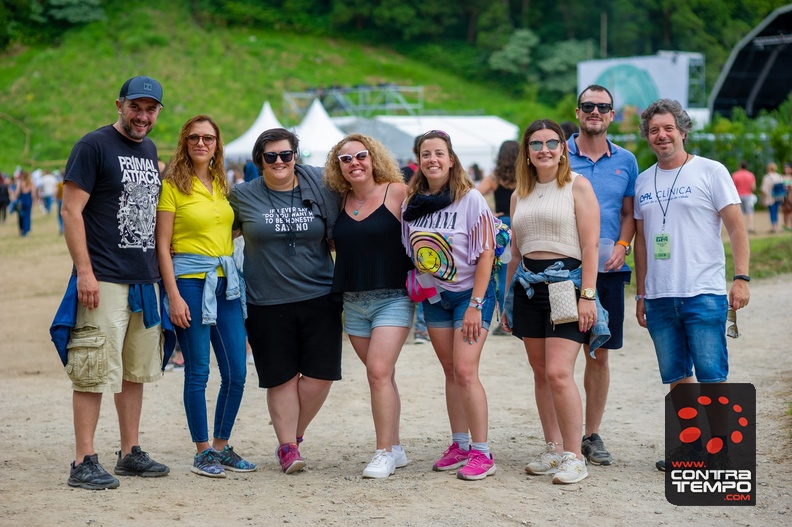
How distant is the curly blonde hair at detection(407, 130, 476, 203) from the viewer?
206 inches

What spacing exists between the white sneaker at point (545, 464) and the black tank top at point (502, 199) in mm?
4103

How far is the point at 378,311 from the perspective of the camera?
17.5ft

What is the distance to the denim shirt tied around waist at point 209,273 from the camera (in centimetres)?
518

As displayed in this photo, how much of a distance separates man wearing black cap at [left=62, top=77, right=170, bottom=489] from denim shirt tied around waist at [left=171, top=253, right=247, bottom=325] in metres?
0.15

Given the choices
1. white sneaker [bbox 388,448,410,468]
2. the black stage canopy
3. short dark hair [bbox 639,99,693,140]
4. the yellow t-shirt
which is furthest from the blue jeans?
the black stage canopy

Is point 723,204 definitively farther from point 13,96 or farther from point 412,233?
point 13,96

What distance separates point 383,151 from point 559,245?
1.20 meters

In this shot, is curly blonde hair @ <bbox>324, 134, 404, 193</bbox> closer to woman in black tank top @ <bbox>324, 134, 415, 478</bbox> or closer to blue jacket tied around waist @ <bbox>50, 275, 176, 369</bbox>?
woman in black tank top @ <bbox>324, 134, 415, 478</bbox>

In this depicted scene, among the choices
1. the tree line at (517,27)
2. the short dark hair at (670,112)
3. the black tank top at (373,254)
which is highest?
the tree line at (517,27)

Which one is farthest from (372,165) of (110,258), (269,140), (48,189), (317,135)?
(48,189)

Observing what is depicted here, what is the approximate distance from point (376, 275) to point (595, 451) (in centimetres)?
170

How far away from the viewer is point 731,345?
9273 mm

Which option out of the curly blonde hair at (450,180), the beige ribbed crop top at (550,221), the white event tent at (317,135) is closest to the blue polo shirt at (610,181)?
the beige ribbed crop top at (550,221)

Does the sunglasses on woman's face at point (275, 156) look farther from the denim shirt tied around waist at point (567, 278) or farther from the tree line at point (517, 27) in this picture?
the tree line at point (517, 27)
